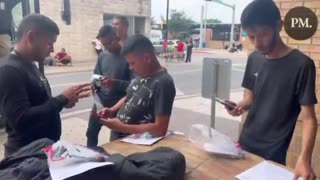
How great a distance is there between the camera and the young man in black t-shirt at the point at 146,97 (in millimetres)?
1895

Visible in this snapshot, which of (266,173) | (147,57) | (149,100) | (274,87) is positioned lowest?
(266,173)

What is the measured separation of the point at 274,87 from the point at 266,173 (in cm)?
51

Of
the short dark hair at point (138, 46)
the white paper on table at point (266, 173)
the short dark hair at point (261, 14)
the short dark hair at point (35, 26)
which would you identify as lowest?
the white paper on table at point (266, 173)

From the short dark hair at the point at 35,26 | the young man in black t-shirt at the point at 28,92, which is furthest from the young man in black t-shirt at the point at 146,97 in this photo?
the short dark hair at the point at 35,26

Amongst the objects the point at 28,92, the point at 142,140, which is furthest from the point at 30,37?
the point at 142,140

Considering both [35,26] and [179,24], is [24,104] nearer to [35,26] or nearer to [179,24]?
[35,26]

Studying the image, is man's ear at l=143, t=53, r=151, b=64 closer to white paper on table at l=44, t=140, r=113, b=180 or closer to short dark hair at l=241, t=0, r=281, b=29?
short dark hair at l=241, t=0, r=281, b=29

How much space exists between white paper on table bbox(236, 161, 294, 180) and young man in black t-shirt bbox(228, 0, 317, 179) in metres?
0.21

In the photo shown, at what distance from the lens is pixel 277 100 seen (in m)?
1.77

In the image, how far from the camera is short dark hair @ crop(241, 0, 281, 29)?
172 centimetres

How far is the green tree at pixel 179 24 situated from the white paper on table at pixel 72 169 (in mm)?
37271

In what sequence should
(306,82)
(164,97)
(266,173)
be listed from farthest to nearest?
(164,97) → (306,82) → (266,173)

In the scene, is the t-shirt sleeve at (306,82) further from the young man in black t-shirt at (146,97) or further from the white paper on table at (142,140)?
the white paper on table at (142,140)

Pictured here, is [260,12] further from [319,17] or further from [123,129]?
[319,17]
